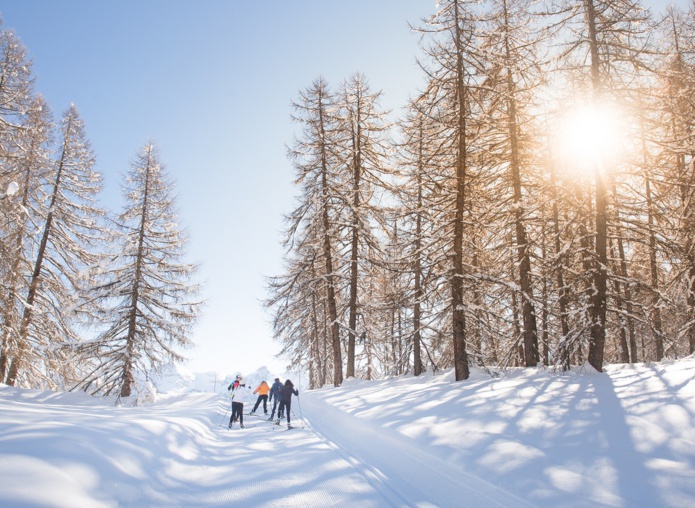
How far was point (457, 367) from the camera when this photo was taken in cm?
1202

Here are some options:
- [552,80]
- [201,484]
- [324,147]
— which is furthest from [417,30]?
[201,484]

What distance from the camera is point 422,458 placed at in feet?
18.9

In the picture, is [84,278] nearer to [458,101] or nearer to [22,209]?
Result: [22,209]

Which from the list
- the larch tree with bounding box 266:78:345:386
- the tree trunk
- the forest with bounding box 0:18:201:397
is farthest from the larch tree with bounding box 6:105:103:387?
Answer: the tree trunk

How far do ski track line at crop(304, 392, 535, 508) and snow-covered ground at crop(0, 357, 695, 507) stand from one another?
24mm

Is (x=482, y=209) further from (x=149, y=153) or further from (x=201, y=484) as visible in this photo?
(x=149, y=153)

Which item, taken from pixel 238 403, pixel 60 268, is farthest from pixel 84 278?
pixel 238 403

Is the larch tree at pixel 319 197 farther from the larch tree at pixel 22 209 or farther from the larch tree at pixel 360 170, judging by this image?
the larch tree at pixel 22 209

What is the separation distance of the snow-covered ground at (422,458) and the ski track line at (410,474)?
24 millimetres

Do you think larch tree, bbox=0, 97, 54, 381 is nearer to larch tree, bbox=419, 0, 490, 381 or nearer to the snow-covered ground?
the snow-covered ground

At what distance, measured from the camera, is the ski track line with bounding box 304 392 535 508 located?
174 inches

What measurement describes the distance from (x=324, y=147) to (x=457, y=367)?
13034 millimetres

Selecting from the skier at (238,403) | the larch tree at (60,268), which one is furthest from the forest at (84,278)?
the skier at (238,403)

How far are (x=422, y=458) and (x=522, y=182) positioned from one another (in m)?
11.2
